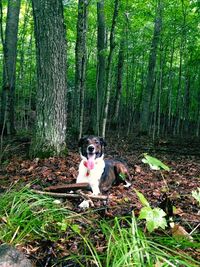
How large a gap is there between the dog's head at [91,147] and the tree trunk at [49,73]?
2108 mm

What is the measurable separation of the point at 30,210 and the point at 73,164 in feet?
10.6

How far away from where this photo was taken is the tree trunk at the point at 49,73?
253 inches

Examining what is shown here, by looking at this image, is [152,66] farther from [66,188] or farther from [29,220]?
[29,220]

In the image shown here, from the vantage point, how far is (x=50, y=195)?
3.74 m

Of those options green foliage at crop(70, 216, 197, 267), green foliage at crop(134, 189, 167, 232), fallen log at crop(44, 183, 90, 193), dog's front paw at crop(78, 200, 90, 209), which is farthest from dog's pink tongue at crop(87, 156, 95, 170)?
green foliage at crop(134, 189, 167, 232)

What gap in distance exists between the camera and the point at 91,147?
4.44 m

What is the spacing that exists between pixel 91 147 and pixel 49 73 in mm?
2707

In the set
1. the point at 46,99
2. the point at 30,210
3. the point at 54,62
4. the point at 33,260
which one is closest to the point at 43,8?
the point at 54,62

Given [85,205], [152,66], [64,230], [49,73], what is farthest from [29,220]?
[152,66]

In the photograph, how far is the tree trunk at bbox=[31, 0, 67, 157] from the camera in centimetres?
643

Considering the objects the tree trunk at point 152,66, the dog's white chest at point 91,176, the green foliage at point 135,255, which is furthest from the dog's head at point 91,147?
the tree trunk at point 152,66

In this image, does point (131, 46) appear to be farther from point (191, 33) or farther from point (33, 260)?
point (33, 260)

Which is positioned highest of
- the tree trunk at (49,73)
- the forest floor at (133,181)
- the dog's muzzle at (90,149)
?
the tree trunk at (49,73)

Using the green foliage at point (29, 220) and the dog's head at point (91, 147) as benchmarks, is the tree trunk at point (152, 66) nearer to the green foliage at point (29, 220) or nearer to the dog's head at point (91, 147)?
the dog's head at point (91, 147)
